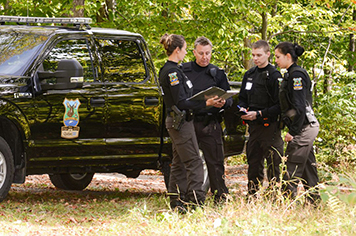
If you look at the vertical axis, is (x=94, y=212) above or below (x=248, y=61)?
below

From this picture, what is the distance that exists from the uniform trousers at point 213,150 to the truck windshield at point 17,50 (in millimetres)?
2026

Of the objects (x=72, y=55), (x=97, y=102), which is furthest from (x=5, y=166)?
(x=72, y=55)

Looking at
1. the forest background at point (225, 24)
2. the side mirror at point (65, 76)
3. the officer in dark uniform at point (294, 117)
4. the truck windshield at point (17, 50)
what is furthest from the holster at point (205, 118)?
the forest background at point (225, 24)

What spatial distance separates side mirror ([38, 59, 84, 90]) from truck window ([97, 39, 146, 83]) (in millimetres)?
690

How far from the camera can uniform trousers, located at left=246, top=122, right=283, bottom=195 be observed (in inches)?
278

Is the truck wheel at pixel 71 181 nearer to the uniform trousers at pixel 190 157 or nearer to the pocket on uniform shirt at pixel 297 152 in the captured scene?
the uniform trousers at pixel 190 157

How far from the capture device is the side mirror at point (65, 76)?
6762mm

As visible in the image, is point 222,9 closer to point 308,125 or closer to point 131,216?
point 308,125

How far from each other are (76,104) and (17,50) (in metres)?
0.90

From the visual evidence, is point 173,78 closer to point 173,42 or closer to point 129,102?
point 173,42

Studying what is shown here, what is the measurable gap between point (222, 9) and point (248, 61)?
4015 mm

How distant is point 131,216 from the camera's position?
19.9 feet

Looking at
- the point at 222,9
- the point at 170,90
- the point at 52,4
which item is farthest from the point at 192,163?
the point at 52,4

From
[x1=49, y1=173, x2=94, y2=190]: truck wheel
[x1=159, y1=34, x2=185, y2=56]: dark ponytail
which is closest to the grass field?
[x1=49, y1=173, x2=94, y2=190]: truck wheel
